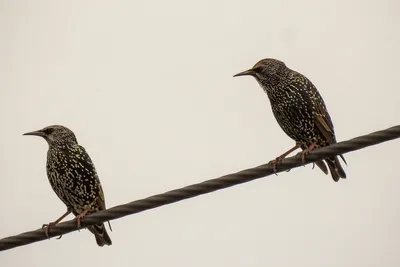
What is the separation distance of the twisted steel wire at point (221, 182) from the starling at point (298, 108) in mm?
1465

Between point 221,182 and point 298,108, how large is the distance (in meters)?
2.20

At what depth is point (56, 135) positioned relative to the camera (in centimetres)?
846

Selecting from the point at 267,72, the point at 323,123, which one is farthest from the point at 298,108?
the point at 267,72

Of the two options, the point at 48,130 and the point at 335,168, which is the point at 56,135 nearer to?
the point at 48,130

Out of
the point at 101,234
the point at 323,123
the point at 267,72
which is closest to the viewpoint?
the point at 323,123

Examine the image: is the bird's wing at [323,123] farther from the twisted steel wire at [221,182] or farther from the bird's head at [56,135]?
the bird's head at [56,135]

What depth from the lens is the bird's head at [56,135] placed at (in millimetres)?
8406

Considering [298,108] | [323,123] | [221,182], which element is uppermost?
[298,108]

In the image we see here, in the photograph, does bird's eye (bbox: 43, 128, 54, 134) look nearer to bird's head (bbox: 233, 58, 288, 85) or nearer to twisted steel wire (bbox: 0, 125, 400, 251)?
bird's head (bbox: 233, 58, 288, 85)

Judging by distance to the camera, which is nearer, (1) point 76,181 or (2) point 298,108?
(2) point 298,108

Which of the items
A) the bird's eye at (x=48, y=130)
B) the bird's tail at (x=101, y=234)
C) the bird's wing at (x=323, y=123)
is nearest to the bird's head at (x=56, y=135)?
the bird's eye at (x=48, y=130)

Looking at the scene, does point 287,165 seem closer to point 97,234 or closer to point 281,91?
point 281,91

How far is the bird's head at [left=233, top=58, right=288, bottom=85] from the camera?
8.05 m

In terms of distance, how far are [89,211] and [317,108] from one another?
6.57 feet
